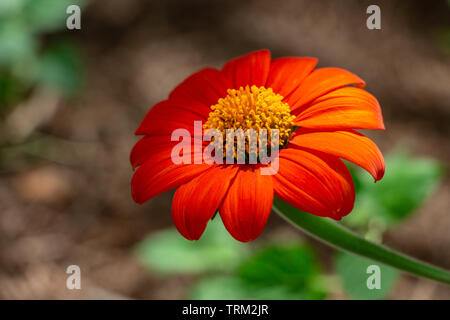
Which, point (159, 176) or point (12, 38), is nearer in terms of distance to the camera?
point (159, 176)

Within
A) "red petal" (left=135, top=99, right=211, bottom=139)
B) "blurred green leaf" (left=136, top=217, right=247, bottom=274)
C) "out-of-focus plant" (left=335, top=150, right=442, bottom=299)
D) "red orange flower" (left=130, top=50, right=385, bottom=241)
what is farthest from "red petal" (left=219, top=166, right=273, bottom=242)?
"blurred green leaf" (left=136, top=217, right=247, bottom=274)

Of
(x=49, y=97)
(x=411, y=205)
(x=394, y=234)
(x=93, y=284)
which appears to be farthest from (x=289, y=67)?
(x=49, y=97)

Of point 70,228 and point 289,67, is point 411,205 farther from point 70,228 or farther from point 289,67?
point 70,228

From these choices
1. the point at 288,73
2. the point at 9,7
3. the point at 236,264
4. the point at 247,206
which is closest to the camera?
the point at 247,206

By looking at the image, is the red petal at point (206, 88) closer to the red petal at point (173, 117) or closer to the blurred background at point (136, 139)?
the red petal at point (173, 117)

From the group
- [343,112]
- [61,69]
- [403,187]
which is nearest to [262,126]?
[343,112]

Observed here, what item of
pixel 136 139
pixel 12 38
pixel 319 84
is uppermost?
pixel 12 38

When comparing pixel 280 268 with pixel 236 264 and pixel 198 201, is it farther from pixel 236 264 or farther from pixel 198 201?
pixel 198 201

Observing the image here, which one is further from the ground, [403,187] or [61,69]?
[61,69]

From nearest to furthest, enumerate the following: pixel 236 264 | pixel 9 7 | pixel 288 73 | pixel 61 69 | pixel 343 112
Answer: pixel 343 112
pixel 288 73
pixel 236 264
pixel 9 7
pixel 61 69
